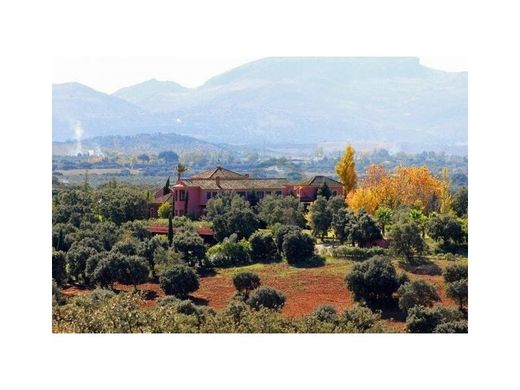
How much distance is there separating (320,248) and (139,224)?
575 cm

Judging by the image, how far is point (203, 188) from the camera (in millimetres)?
30453

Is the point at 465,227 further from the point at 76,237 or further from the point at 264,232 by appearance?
the point at 76,237

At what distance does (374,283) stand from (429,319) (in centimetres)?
246

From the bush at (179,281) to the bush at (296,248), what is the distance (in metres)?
3.53

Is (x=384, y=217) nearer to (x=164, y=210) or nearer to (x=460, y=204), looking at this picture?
(x=460, y=204)

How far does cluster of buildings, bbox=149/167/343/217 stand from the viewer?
30078 millimetres

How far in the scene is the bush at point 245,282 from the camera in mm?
20913

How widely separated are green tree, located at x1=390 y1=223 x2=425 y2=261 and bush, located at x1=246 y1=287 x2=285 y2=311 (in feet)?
17.2

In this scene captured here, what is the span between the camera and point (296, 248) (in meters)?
23.7

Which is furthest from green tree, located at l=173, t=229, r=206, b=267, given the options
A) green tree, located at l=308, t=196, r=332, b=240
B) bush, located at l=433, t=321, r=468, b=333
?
bush, located at l=433, t=321, r=468, b=333

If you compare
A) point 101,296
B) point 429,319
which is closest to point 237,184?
point 101,296

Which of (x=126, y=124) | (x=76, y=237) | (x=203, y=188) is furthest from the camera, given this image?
(x=126, y=124)

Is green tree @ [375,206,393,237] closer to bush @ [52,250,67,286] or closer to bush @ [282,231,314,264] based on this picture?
bush @ [282,231,314,264]
